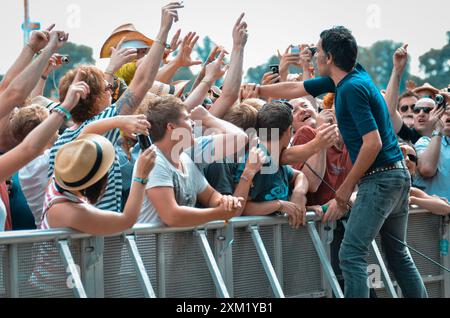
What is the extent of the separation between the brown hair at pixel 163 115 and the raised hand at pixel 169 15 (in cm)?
Answer: 52

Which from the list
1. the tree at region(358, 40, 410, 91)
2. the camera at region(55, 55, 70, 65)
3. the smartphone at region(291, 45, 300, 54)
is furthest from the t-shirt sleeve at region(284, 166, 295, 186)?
the tree at region(358, 40, 410, 91)

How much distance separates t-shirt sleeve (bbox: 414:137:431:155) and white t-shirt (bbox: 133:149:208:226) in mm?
3199

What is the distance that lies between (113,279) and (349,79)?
220 cm

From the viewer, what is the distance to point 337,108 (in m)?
6.65

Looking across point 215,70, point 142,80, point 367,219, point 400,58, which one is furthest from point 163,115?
point 400,58

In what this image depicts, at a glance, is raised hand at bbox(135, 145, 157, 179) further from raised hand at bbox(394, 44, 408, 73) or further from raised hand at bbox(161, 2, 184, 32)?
raised hand at bbox(394, 44, 408, 73)

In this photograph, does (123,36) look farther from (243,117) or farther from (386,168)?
(386,168)

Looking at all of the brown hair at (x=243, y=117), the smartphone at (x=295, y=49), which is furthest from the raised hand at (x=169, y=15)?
the smartphone at (x=295, y=49)

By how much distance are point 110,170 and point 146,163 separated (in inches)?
19.9

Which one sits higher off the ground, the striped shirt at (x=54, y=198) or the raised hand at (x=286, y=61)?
the raised hand at (x=286, y=61)

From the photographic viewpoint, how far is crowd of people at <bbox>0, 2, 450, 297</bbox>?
214 inches

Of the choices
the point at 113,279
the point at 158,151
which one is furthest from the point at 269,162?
the point at 113,279

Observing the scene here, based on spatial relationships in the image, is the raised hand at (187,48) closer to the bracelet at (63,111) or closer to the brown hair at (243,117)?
the brown hair at (243,117)

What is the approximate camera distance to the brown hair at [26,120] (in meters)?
6.23
